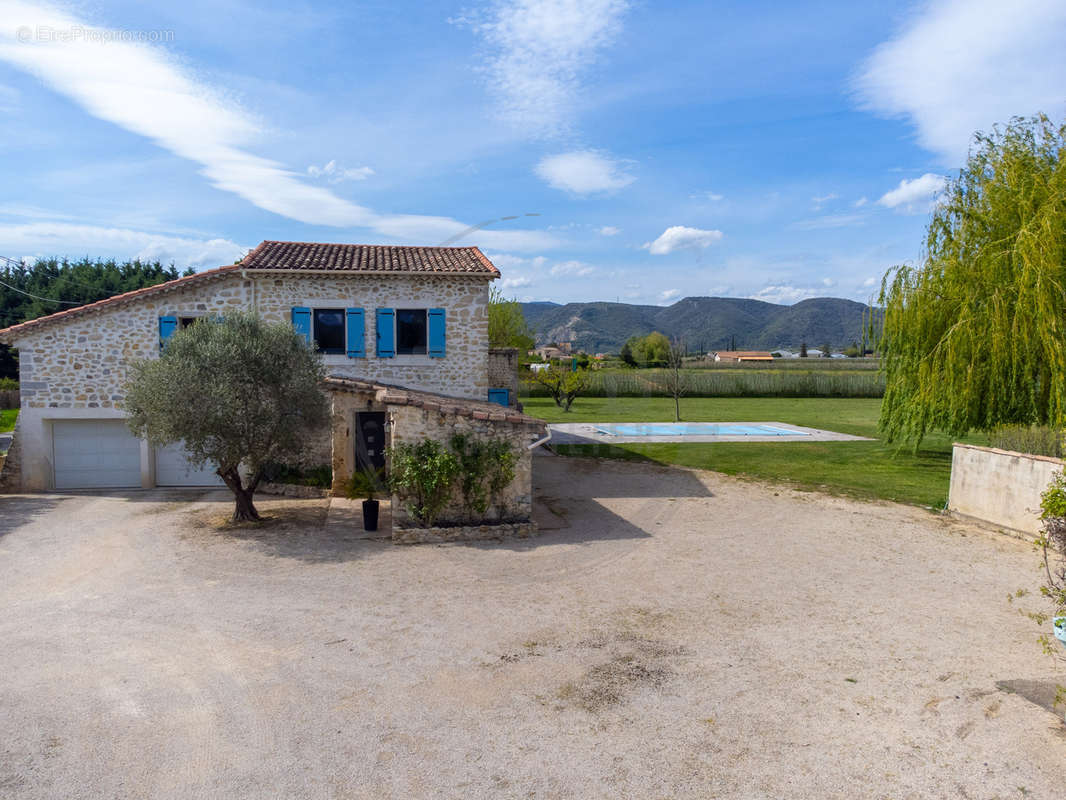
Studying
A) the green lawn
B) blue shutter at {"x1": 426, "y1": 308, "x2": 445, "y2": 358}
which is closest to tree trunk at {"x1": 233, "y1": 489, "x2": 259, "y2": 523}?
blue shutter at {"x1": 426, "y1": 308, "x2": 445, "y2": 358}

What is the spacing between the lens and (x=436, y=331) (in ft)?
56.0

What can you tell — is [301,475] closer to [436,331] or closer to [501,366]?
[436,331]

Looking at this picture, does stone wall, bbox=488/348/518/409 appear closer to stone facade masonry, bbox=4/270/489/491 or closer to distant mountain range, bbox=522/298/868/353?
stone facade masonry, bbox=4/270/489/491

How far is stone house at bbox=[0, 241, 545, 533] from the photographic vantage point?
15891 mm

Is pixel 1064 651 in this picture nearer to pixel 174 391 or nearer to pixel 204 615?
pixel 204 615

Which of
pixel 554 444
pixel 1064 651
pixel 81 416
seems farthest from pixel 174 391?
pixel 554 444

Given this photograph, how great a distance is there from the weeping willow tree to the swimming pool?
9292 mm

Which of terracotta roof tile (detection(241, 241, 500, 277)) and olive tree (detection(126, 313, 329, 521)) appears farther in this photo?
terracotta roof tile (detection(241, 241, 500, 277))

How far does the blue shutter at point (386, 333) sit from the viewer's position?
666 inches

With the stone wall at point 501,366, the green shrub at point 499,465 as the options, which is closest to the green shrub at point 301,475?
the green shrub at point 499,465

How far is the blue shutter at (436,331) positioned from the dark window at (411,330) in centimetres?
23

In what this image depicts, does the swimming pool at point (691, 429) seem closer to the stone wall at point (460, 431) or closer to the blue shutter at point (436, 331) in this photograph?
the blue shutter at point (436, 331)

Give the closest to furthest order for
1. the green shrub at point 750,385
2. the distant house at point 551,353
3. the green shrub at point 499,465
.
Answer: the green shrub at point 499,465, the green shrub at point 750,385, the distant house at point 551,353

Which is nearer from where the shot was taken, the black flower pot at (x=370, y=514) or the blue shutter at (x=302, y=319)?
the black flower pot at (x=370, y=514)
